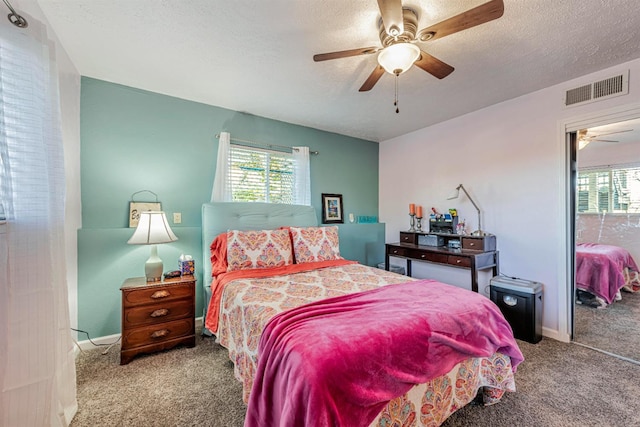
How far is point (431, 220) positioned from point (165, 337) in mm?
3224

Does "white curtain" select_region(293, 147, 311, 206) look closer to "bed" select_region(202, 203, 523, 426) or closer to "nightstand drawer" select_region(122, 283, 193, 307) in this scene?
"bed" select_region(202, 203, 523, 426)

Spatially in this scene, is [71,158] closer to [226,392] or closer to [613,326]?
[226,392]

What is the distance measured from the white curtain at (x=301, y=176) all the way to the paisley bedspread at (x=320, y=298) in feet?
5.03

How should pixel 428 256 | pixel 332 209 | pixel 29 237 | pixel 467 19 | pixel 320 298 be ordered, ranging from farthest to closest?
1. pixel 332 209
2. pixel 428 256
3. pixel 320 298
4. pixel 467 19
5. pixel 29 237

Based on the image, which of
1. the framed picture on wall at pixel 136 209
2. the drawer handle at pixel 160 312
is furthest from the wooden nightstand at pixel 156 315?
the framed picture on wall at pixel 136 209

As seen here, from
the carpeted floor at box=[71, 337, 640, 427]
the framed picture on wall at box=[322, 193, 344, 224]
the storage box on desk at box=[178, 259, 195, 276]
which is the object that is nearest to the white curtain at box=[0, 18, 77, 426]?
the carpeted floor at box=[71, 337, 640, 427]

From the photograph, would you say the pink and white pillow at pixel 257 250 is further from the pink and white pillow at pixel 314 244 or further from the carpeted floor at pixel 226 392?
the carpeted floor at pixel 226 392

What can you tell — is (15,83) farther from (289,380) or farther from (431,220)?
(431,220)

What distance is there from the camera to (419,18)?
5.50 feet

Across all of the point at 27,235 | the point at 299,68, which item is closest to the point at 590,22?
the point at 299,68

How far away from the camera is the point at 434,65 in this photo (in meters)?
1.75

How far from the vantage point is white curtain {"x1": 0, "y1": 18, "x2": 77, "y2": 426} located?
42.9 inches

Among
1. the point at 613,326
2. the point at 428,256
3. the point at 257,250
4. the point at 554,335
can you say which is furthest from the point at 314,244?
the point at 613,326

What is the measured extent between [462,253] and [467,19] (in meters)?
2.20
